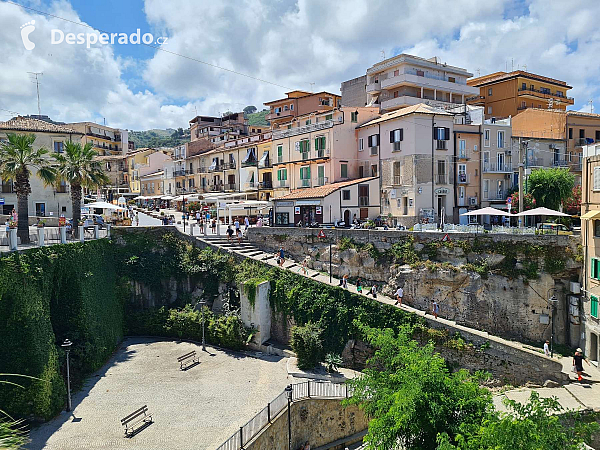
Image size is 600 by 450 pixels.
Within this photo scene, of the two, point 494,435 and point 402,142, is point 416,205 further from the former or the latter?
point 494,435

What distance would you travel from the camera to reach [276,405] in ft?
59.2

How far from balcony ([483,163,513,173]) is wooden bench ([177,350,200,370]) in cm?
2759

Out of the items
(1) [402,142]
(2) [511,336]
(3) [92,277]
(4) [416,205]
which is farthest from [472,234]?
(3) [92,277]

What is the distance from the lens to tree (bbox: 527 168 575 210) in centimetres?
3422

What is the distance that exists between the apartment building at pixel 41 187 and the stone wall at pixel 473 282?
26215 mm

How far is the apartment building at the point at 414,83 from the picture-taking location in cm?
4659

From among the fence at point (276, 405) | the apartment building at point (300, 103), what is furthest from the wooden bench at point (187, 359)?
the apartment building at point (300, 103)

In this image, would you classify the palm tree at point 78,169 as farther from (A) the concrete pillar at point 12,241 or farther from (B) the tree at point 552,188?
(B) the tree at point 552,188

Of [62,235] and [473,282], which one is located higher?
[62,235]

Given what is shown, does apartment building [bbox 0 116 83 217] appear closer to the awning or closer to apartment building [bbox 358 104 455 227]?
apartment building [bbox 358 104 455 227]

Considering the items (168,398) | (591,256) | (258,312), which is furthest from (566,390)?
(168,398)

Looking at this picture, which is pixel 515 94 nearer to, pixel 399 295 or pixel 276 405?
pixel 399 295

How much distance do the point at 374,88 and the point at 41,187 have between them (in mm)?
35003

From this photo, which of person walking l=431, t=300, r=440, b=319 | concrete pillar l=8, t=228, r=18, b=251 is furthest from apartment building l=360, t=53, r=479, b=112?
concrete pillar l=8, t=228, r=18, b=251
